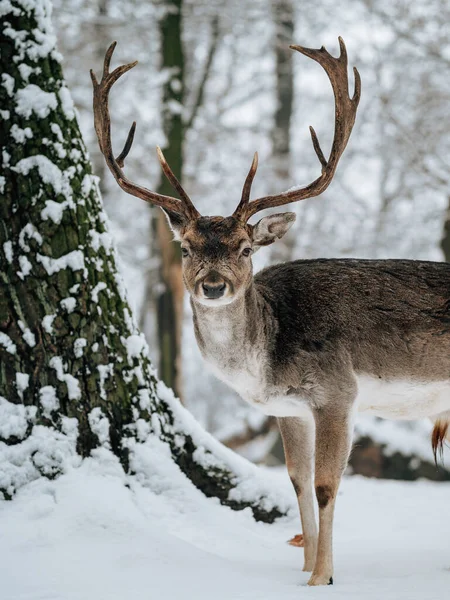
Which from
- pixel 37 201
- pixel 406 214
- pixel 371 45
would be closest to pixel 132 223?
pixel 406 214

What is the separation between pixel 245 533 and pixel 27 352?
1.79m

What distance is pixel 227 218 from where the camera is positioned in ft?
15.9

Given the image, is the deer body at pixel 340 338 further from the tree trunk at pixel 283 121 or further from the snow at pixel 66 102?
the tree trunk at pixel 283 121

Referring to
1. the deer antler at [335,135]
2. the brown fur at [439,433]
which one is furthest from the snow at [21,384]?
the brown fur at [439,433]

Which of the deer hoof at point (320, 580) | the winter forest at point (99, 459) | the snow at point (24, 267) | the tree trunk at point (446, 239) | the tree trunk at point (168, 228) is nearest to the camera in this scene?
the winter forest at point (99, 459)

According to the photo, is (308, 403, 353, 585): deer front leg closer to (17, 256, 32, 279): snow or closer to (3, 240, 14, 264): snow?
(17, 256, 32, 279): snow

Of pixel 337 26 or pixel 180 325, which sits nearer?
pixel 180 325

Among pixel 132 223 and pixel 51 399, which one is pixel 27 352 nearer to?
pixel 51 399

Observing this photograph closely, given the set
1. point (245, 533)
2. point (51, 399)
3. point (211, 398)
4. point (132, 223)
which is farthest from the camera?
A: point (211, 398)

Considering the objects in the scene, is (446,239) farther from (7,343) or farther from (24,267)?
(7,343)

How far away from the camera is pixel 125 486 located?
192 inches

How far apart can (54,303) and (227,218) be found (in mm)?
1150

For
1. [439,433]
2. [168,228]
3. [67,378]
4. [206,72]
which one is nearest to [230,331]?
[67,378]

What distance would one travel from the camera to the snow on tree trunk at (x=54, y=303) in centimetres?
479
